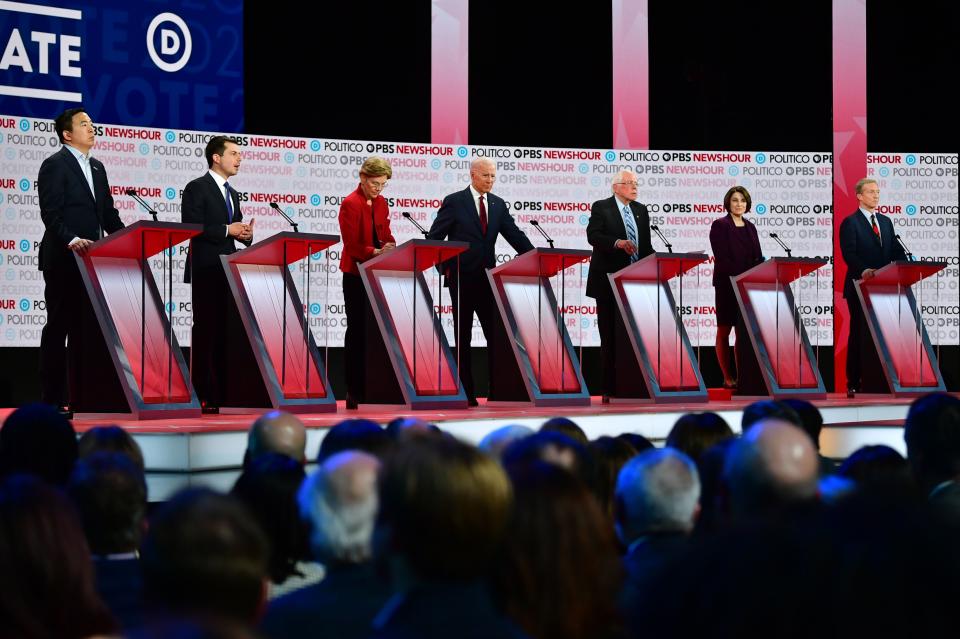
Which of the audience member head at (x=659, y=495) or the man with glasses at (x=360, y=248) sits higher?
the man with glasses at (x=360, y=248)

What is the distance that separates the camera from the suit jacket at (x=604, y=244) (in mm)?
7844

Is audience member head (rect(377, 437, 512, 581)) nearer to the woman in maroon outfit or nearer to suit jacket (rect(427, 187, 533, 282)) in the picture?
suit jacket (rect(427, 187, 533, 282))

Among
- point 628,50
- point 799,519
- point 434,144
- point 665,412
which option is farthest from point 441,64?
point 799,519

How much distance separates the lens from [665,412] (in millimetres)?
6480

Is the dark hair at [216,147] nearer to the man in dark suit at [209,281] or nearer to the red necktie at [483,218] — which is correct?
the man in dark suit at [209,281]

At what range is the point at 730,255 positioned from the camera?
8.66 metres

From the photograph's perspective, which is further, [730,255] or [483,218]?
[730,255]

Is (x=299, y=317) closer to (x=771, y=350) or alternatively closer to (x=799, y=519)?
(x=771, y=350)

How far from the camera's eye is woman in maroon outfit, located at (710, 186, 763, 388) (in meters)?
8.65

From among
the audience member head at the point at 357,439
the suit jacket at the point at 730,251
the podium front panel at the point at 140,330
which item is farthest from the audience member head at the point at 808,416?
the suit jacket at the point at 730,251

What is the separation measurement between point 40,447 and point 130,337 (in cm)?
290

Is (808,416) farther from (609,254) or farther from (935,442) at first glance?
(609,254)

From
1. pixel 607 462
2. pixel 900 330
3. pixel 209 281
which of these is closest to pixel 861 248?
pixel 900 330

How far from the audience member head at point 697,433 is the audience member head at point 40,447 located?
1674 mm
